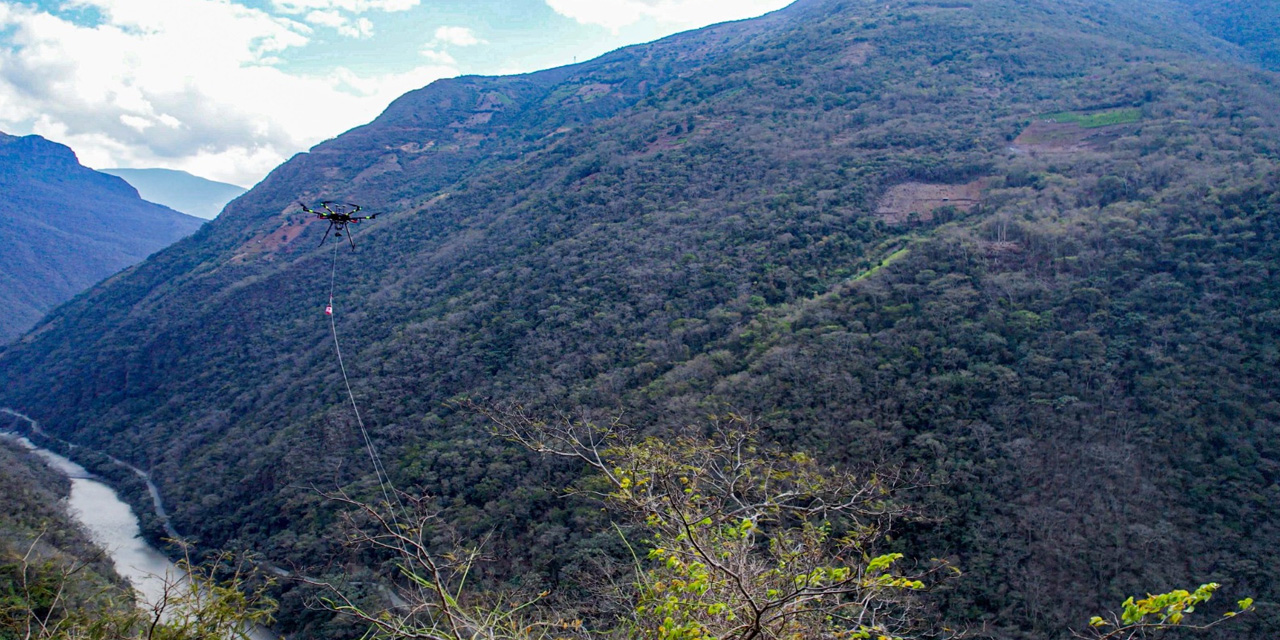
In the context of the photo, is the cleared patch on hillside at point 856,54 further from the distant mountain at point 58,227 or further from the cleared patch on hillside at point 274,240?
the distant mountain at point 58,227

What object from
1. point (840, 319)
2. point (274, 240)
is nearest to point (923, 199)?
point (840, 319)

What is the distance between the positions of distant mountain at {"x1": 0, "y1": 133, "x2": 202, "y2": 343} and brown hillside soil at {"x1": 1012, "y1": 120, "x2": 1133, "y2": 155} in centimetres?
9207

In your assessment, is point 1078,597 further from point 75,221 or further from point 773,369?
point 75,221

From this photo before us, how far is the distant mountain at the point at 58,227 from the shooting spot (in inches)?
2844

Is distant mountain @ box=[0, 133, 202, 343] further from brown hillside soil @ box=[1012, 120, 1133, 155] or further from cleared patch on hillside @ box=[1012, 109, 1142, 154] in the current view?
cleared patch on hillside @ box=[1012, 109, 1142, 154]

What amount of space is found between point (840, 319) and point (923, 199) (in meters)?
13.0

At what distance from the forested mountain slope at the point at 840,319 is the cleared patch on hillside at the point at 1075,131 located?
11.8 inches

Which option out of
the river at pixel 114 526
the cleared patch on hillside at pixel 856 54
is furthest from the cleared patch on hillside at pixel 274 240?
the cleared patch on hillside at pixel 856 54

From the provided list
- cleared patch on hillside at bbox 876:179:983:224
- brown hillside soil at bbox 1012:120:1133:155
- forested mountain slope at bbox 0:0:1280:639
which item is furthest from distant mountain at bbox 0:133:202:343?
brown hillside soil at bbox 1012:120:1133:155

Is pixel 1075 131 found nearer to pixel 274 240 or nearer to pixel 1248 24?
pixel 1248 24

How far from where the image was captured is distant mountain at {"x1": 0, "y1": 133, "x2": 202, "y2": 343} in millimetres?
72244

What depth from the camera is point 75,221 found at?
91.4 m

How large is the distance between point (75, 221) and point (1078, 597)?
12420cm

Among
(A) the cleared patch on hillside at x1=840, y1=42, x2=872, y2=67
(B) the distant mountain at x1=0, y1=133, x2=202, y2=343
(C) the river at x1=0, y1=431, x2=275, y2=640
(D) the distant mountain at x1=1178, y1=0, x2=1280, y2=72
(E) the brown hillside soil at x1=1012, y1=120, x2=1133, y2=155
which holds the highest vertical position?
(B) the distant mountain at x1=0, y1=133, x2=202, y2=343
